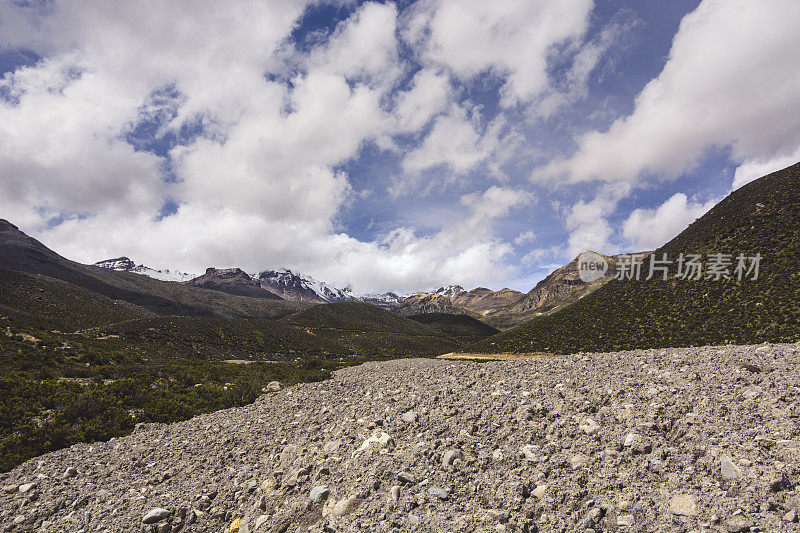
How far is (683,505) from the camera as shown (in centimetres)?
435

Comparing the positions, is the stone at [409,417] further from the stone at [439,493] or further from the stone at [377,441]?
the stone at [439,493]

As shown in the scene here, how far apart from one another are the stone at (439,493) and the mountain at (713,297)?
128 ft

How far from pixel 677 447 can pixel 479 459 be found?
348 cm

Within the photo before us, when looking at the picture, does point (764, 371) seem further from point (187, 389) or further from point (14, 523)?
point (187, 389)

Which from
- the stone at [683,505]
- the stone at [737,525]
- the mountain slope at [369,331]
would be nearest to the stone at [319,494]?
the stone at [683,505]

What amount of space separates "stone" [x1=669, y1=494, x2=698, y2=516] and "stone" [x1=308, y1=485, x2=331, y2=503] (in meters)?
5.49

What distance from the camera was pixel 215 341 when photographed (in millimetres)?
63688

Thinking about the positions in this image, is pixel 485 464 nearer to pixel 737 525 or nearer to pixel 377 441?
pixel 377 441

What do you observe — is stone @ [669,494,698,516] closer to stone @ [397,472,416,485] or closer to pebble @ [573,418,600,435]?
pebble @ [573,418,600,435]

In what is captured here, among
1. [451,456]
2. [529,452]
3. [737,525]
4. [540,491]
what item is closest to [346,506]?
[451,456]

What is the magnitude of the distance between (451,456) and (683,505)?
345 centimetres

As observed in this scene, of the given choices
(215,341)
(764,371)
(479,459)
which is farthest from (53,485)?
(215,341)

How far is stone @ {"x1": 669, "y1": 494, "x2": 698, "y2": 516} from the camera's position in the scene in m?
4.23

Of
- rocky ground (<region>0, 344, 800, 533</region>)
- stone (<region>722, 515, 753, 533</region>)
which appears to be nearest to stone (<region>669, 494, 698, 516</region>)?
rocky ground (<region>0, 344, 800, 533</region>)
